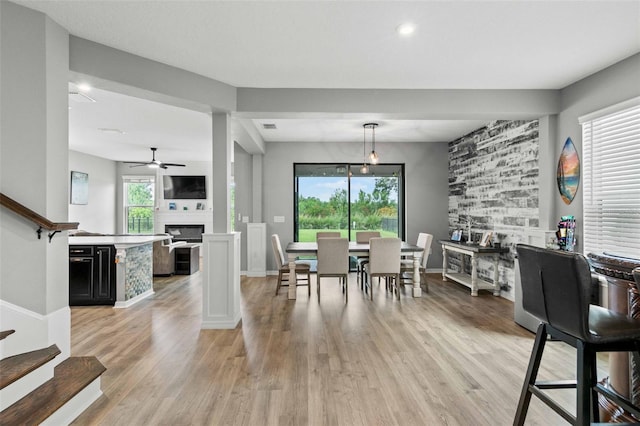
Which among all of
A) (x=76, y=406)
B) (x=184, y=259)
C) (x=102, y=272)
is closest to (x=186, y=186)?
(x=184, y=259)

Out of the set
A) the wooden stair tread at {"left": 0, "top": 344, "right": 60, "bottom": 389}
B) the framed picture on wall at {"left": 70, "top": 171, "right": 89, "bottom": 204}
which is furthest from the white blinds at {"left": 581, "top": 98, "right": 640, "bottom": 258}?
the framed picture on wall at {"left": 70, "top": 171, "right": 89, "bottom": 204}

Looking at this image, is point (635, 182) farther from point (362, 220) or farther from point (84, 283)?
point (84, 283)

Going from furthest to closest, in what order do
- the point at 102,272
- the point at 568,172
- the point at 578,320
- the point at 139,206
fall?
the point at 139,206, the point at 102,272, the point at 568,172, the point at 578,320

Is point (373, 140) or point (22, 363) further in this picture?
point (373, 140)

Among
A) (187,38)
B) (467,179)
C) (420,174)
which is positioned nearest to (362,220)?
(420,174)

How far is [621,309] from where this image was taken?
193 cm

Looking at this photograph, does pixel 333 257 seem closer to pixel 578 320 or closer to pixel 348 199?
pixel 348 199

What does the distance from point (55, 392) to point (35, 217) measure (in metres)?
1.08

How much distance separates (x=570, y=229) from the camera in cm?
348

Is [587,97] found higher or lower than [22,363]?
higher

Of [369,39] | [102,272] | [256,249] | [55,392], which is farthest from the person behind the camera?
[256,249]

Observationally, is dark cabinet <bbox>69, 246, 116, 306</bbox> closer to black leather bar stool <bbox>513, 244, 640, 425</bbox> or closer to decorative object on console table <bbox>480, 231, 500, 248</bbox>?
black leather bar stool <bbox>513, 244, 640, 425</bbox>

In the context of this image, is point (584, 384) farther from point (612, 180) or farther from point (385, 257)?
point (385, 257)

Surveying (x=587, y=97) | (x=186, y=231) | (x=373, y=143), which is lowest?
(x=186, y=231)
